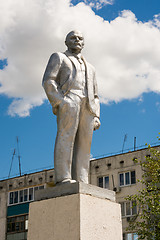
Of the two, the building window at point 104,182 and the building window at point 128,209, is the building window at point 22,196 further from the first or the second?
the building window at point 128,209

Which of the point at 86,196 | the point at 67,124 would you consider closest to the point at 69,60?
the point at 67,124

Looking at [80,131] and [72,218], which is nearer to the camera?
[72,218]

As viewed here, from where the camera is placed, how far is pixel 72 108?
24.4 ft

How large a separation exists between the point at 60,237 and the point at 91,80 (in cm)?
304

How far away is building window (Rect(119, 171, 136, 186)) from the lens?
3428 cm

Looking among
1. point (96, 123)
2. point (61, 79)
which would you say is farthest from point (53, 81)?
point (96, 123)

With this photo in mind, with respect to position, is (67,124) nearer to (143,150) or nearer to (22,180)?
(143,150)

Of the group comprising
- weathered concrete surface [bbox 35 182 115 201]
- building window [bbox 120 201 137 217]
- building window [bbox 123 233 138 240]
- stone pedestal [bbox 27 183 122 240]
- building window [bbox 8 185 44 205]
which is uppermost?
building window [bbox 8 185 44 205]

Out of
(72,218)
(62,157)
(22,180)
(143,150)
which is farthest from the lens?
(22,180)

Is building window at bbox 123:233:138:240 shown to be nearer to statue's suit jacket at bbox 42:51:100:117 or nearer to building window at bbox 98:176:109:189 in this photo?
building window at bbox 98:176:109:189

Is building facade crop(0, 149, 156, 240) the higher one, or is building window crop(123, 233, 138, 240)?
building facade crop(0, 149, 156, 240)

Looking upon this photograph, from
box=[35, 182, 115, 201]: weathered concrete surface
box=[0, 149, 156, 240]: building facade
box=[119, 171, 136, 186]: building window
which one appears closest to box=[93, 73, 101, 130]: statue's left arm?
box=[35, 182, 115, 201]: weathered concrete surface

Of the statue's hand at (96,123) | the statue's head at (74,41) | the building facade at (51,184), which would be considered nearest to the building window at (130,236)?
the building facade at (51,184)

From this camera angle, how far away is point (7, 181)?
41719mm
